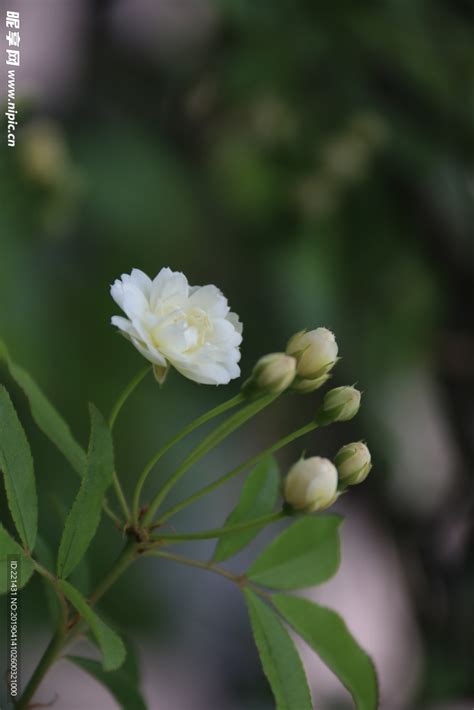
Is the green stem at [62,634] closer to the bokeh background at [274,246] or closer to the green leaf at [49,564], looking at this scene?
the green leaf at [49,564]

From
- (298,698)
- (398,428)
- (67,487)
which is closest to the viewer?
(298,698)

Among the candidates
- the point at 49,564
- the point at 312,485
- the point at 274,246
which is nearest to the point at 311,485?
the point at 312,485

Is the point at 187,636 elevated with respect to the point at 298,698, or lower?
elevated

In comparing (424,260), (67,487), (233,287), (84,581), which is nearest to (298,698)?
(84,581)

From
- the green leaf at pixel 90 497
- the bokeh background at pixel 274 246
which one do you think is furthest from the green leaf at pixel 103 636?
the bokeh background at pixel 274 246

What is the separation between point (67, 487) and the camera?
684 millimetres

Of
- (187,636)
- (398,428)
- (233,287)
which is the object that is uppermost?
(233,287)

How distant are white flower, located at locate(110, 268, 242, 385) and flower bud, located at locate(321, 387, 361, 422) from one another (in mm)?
39

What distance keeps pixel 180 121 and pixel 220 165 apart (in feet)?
0.25

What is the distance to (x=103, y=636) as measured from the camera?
0.25 metres

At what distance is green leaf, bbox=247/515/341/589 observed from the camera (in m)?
0.33

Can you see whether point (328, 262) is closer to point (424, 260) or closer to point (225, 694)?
point (424, 260)

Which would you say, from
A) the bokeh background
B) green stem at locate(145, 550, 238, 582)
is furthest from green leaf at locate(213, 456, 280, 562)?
the bokeh background

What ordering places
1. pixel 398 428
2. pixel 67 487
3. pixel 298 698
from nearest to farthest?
pixel 298 698 < pixel 67 487 < pixel 398 428
